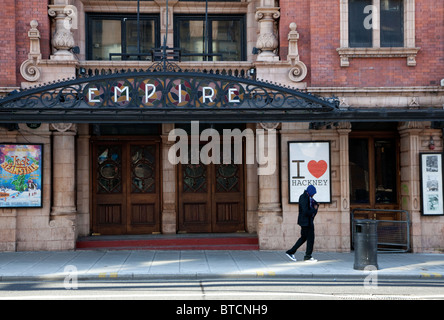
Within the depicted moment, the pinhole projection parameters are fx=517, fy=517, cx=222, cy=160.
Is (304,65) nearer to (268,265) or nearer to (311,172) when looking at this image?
(311,172)

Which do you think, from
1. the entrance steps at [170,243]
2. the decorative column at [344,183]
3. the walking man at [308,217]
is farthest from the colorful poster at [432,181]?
the entrance steps at [170,243]

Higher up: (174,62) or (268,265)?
(174,62)

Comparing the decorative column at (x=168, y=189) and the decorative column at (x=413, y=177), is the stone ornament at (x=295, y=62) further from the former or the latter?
the decorative column at (x=168, y=189)

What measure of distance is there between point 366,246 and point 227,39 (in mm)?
7742

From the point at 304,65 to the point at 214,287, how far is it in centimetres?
712

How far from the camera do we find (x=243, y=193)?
15.6 metres

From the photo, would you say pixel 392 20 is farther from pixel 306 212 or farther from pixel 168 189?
pixel 168 189

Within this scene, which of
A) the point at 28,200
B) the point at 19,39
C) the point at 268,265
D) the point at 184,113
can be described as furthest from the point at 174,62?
the point at 268,265

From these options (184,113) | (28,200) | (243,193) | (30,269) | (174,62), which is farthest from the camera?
(243,193)

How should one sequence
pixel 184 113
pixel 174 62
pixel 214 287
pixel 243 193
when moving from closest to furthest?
pixel 214 287 < pixel 184 113 < pixel 174 62 < pixel 243 193

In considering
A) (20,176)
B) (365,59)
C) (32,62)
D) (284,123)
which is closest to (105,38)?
(32,62)

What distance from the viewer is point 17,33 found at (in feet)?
45.3

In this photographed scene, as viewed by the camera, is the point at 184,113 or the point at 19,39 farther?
the point at 19,39

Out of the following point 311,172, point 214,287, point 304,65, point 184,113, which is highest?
point 304,65
